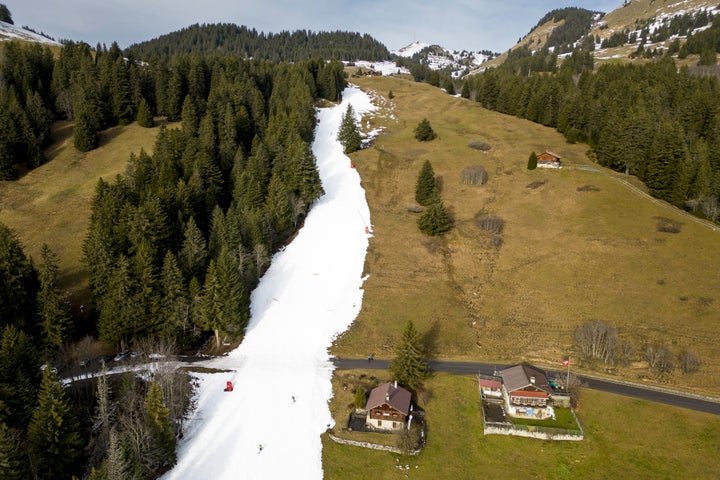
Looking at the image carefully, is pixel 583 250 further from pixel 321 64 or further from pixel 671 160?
pixel 321 64

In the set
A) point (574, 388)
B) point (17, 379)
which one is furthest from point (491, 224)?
point (17, 379)

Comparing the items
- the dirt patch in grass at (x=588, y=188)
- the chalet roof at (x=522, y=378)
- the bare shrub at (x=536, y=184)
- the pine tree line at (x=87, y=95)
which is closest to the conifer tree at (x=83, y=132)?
the pine tree line at (x=87, y=95)

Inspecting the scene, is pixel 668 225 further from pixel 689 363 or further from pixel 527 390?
pixel 527 390

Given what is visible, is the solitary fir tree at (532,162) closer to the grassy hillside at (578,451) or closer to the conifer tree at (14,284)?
the grassy hillside at (578,451)

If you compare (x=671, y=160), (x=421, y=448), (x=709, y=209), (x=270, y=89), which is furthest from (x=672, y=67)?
(x=421, y=448)

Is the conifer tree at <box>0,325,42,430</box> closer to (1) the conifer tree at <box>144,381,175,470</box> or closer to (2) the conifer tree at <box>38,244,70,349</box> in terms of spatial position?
(2) the conifer tree at <box>38,244,70,349</box>

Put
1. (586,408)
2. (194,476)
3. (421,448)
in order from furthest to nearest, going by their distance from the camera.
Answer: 1. (586,408)
2. (421,448)
3. (194,476)
